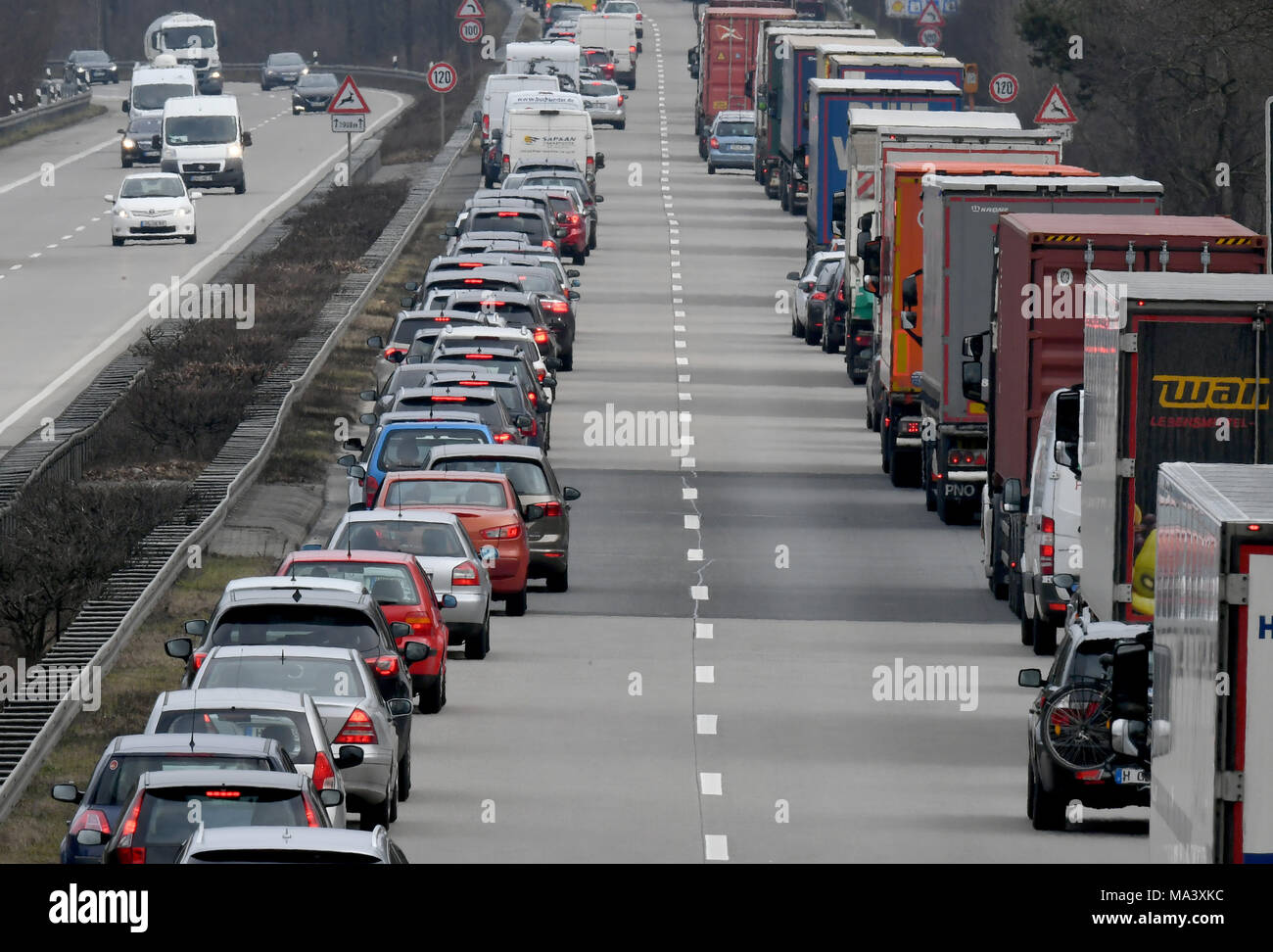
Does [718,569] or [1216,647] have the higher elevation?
[1216,647]

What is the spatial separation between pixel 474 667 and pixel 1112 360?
6733 millimetres

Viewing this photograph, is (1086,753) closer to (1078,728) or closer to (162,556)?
(1078,728)

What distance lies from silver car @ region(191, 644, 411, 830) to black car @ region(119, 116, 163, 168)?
189ft

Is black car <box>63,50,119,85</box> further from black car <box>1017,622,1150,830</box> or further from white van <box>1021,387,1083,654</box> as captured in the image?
black car <box>1017,622,1150,830</box>

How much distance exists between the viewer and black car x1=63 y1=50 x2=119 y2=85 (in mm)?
113750

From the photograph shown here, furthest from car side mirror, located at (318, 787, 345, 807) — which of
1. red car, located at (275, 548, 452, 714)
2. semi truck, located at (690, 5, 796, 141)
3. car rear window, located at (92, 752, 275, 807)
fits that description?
semi truck, located at (690, 5, 796, 141)

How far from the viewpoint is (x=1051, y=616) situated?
941 inches

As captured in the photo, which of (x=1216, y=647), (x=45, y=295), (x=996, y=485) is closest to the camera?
(x=1216, y=647)

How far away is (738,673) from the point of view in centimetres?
2361

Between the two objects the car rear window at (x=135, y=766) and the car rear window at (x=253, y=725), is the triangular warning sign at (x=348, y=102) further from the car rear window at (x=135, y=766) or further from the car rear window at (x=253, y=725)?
the car rear window at (x=135, y=766)

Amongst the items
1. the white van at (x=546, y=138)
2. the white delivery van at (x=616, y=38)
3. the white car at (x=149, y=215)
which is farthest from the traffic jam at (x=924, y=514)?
the white delivery van at (x=616, y=38)

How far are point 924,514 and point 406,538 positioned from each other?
9.93 m
